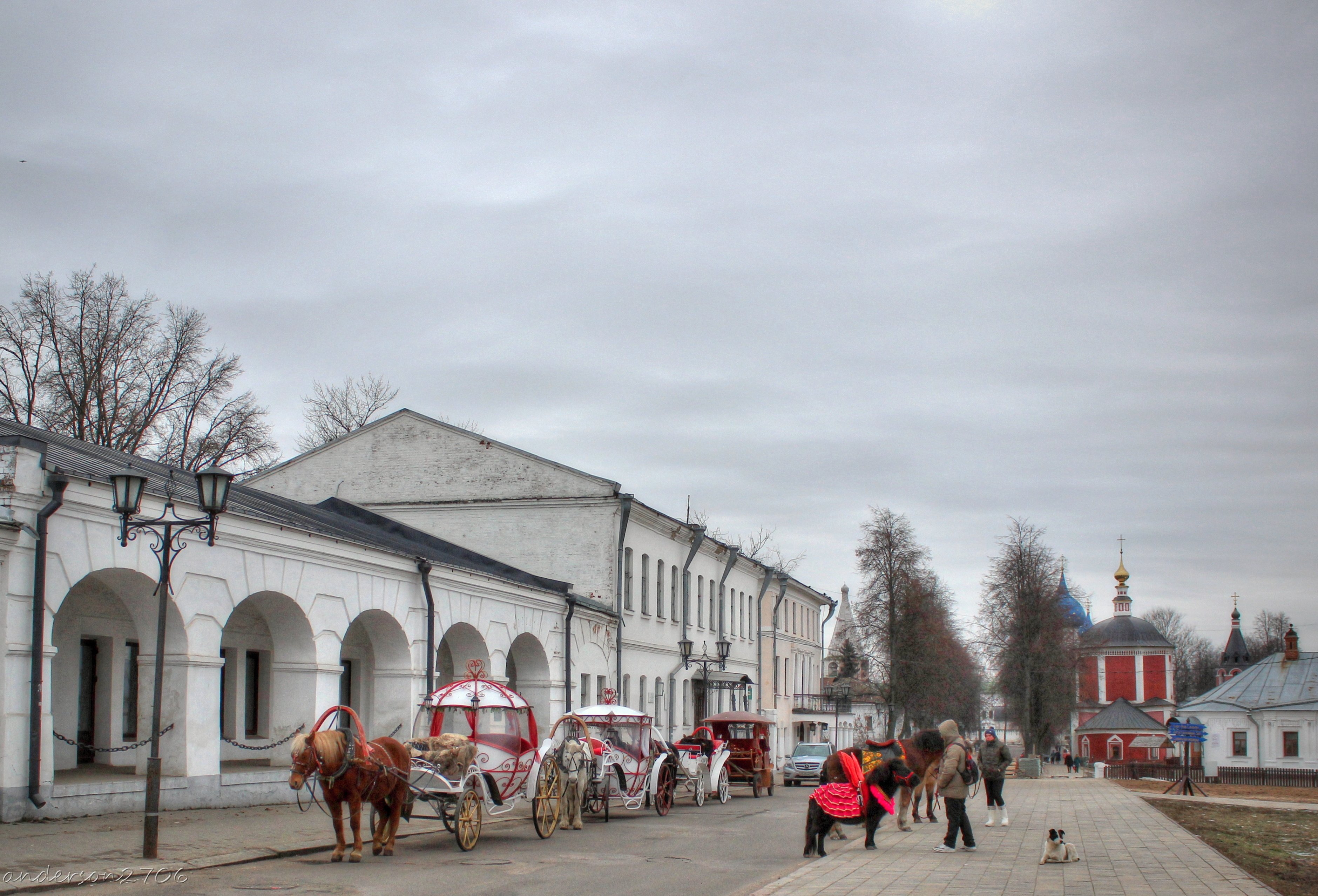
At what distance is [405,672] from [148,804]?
34.8ft

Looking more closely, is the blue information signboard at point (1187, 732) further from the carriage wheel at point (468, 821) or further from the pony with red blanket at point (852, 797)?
the carriage wheel at point (468, 821)

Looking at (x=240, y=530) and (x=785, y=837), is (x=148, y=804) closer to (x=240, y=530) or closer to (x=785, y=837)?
(x=240, y=530)

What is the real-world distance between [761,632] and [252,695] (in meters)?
31.1

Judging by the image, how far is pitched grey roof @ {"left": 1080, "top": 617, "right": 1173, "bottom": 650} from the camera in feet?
363

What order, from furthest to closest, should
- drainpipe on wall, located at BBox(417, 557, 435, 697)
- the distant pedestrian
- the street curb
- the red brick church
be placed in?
the red brick church < drainpipe on wall, located at BBox(417, 557, 435, 697) < the distant pedestrian < the street curb

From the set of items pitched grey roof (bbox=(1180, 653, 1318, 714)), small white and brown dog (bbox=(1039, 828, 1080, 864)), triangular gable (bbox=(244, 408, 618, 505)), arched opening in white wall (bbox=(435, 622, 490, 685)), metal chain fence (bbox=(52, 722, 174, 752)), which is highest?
triangular gable (bbox=(244, 408, 618, 505))

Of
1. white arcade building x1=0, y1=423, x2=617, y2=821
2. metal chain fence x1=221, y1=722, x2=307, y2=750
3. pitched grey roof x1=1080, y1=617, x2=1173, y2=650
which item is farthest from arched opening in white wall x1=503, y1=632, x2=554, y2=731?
pitched grey roof x1=1080, y1=617, x2=1173, y2=650

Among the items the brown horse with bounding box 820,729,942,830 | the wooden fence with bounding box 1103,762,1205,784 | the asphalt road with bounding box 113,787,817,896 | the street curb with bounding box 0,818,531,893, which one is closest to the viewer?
the street curb with bounding box 0,818,531,893

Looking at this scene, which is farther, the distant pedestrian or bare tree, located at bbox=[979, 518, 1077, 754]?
bare tree, located at bbox=[979, 518, 1077, 754]

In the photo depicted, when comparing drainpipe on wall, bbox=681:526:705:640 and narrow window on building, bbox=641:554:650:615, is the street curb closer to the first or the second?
narrow window on building, bbox=641:554:650:615

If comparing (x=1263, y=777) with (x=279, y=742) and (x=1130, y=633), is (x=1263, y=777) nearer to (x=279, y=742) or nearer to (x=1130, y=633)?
(x=279, y=742)

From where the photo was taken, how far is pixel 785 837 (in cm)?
1797

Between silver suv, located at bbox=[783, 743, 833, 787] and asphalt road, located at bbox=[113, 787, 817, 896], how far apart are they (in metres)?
17.7

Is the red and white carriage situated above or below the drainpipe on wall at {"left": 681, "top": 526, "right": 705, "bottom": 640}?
below
